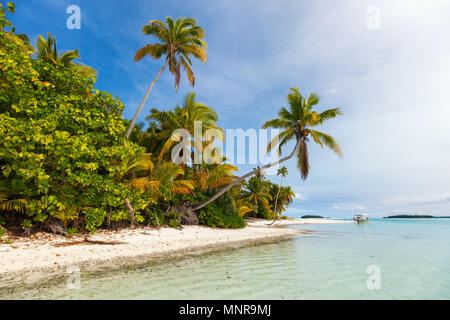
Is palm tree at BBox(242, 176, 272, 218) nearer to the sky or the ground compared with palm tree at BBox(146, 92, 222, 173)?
nearer to the ground

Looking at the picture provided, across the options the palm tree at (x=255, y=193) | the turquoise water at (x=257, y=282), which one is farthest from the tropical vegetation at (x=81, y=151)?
the palm tree at (x=255, y=193)

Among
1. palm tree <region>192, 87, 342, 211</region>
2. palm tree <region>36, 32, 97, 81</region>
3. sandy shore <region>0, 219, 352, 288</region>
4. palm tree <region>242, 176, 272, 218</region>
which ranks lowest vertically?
sandy shore <region>0, 219, 352, 288</region>

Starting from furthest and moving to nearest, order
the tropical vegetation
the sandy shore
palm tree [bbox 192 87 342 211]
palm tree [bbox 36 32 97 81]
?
palm tree [bbox 192 87 342 211] → palm tree [bbox 36 32 97 81] → the tropical vegetation → the sandy shore

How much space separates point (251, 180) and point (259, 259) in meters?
26.4

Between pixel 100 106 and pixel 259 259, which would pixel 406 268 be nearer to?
pixel 259 259

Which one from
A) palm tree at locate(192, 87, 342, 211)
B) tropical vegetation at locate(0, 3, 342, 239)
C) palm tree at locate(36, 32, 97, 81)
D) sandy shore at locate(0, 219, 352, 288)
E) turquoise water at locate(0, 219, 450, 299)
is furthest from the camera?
palm tree at locate(192, 87, 342, 211)

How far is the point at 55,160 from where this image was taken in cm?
703

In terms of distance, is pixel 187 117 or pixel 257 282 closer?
pixel 257 282

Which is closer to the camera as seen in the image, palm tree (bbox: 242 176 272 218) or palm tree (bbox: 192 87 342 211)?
palm tree (bbox: 192 87 342 211)

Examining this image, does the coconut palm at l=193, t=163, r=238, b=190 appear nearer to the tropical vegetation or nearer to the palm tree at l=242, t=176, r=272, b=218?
the tropical vegetation

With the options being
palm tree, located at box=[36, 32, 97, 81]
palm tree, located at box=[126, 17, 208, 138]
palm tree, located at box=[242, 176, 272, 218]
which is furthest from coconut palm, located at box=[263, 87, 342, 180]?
palm tree, located at box=[242, 176, 272, 218]

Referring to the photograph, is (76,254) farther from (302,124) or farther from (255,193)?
(255,193)

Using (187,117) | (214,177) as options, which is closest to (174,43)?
(187,117)
